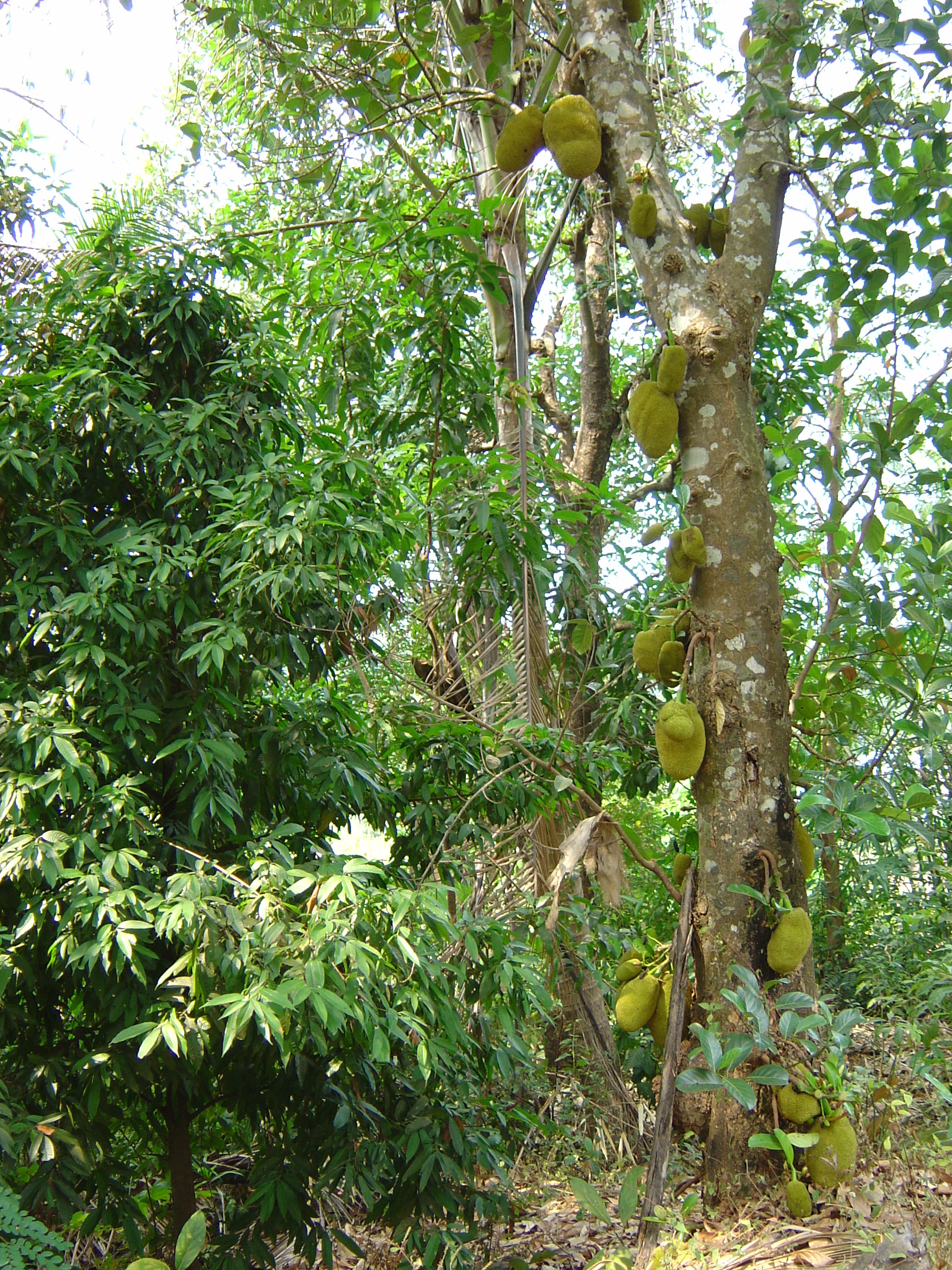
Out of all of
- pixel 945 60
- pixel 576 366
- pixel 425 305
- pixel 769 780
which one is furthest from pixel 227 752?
pixel 576 366

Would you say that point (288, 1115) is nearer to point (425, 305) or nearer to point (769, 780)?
point (769, 780)

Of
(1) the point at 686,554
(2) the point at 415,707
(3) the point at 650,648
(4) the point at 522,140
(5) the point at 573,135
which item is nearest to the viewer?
(1) the point at 686,554

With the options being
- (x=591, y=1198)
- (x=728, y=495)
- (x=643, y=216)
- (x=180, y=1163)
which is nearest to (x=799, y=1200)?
(x=591, y=1198)

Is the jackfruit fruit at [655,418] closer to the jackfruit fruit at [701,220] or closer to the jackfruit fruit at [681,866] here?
the jackfruit fruit at [701,220]

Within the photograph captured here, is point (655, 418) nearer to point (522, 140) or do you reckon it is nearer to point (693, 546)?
point (693, 546)

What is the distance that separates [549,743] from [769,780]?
2.66 feet

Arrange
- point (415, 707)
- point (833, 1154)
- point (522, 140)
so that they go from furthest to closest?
point (415, 707)
point (522, 140)
point (833, 1154)

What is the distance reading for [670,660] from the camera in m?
2.01

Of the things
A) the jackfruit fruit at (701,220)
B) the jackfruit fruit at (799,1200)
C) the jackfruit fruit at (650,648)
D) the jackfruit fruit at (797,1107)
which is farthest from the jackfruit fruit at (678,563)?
the jackfruit fruit at (799,1200)

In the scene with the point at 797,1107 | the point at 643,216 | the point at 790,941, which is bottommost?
the point at 797,1107

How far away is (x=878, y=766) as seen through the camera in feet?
6.70

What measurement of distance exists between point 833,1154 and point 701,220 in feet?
6.64

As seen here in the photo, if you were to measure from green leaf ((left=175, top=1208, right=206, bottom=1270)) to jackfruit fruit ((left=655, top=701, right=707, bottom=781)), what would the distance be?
1.12 m

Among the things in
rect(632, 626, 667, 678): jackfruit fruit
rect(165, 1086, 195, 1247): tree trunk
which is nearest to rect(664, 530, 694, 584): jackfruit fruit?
rect(632, 626, 667, 678): jackfruit fruit
